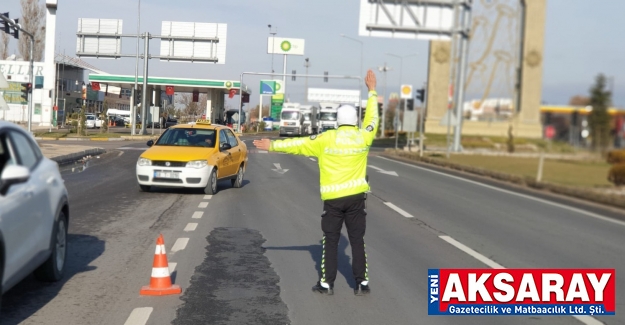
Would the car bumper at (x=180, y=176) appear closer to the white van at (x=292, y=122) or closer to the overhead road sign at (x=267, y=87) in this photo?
the white van at (x=292, y=122)

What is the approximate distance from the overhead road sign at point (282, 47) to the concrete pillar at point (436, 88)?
2185 inches

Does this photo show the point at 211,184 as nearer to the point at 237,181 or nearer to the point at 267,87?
the point at 237,181

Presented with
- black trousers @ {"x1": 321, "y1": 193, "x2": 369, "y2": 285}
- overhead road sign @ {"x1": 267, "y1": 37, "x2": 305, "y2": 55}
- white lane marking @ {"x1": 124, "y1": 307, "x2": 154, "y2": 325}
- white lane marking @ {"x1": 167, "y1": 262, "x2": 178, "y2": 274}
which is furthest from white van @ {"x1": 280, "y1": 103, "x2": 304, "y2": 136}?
white lane marking @ {"x1": 124, "y1": 307, "x2": 154, "y2": 325}

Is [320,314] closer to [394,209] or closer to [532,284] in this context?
[532,284]

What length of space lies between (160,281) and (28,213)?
1.48 m

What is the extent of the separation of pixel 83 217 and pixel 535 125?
66.8ft

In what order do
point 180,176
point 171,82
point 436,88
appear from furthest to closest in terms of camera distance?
point 171,82 < point 436,88 < point 180,176

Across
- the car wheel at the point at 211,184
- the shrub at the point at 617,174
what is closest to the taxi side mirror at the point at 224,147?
the car wheel at the point at 211,184

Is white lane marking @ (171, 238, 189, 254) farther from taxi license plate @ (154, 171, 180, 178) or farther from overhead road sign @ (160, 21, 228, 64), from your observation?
overhead road sign @ (160, 21, 228, 64)

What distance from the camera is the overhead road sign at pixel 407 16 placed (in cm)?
3219

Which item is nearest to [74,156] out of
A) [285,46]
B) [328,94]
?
[285,46]

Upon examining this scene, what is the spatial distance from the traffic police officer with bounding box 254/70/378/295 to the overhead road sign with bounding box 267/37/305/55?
3550 inches

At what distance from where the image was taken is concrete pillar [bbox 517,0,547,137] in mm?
30531

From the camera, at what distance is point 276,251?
9.85m
